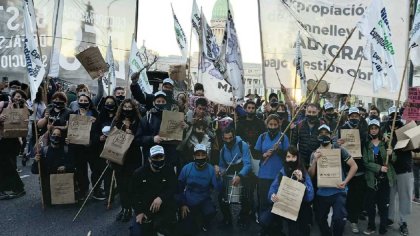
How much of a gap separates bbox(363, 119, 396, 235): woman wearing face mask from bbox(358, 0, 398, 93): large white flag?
0.72 metres

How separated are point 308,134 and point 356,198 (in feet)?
4.25

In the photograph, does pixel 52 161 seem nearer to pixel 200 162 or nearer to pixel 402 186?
pixel 200 162

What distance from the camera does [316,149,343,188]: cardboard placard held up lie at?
554cm

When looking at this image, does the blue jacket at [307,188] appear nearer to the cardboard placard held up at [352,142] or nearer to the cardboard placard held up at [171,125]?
the cardboard placard held up at [352,142]

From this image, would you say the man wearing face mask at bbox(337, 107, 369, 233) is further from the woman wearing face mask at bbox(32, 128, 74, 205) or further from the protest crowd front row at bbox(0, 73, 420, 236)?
the woman wearing face mask at bbox(32, 128, 74, 205)

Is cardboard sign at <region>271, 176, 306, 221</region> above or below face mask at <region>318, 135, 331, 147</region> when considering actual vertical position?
below

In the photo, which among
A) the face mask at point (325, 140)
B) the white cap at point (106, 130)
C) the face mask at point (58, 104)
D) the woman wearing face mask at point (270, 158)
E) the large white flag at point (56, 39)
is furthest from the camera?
the large white flag at point (56, 39)

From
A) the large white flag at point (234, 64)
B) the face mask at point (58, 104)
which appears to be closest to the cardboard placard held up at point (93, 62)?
the face mask at point (58, 104)

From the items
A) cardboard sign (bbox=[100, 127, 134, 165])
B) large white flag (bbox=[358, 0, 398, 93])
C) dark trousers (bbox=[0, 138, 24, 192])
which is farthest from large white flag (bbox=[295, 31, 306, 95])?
dark trousers (bbox=[0, 138, 24, 192])

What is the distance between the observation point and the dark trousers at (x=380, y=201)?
6.25 m

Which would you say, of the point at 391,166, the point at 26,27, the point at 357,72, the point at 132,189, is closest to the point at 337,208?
the point at 391,166

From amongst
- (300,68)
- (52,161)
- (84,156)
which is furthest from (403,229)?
(52,161)

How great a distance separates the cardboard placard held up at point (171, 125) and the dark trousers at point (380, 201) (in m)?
3.19

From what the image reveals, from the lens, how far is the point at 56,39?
8.16m
